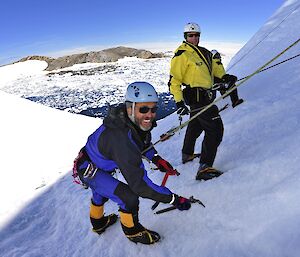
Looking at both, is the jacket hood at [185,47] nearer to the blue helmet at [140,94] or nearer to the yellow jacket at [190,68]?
the yellow jacket at [190,68]

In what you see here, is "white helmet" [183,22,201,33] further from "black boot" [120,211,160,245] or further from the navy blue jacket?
"black boot" [120,211,160,245]

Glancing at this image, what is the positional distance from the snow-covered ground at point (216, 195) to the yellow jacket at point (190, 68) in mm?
1094

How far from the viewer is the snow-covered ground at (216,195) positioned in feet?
8.98

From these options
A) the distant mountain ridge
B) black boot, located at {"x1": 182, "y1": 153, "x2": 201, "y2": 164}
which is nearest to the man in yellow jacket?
black boot, located at {"x1": 182, "y1": 153, "x2": 201, "y2": 164}

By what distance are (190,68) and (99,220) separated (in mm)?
2140

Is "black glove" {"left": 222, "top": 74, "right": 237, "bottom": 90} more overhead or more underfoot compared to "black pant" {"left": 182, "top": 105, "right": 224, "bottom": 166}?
more overhead

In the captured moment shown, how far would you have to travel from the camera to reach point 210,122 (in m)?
3.98

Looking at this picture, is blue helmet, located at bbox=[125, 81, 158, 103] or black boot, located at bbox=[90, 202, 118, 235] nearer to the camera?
blue helmet, located at bbox=[125, 81, 158, 103]

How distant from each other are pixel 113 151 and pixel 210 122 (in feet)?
5.10

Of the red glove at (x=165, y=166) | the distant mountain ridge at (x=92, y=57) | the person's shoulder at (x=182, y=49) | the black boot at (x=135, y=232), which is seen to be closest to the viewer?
the black boot at (x=135, y=232)

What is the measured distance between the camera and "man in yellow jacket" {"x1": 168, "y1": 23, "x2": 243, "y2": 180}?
3990 millimetres

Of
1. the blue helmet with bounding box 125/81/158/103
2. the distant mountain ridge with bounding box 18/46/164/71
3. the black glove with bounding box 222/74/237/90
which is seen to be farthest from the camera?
the distant mountain ridge with bounding box 18/46/164/71

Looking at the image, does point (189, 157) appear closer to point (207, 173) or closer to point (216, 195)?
point (207, 173)

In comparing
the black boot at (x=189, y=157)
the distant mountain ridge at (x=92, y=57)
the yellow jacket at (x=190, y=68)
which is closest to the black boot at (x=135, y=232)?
the yellow jacket at (x=190, y=68)
